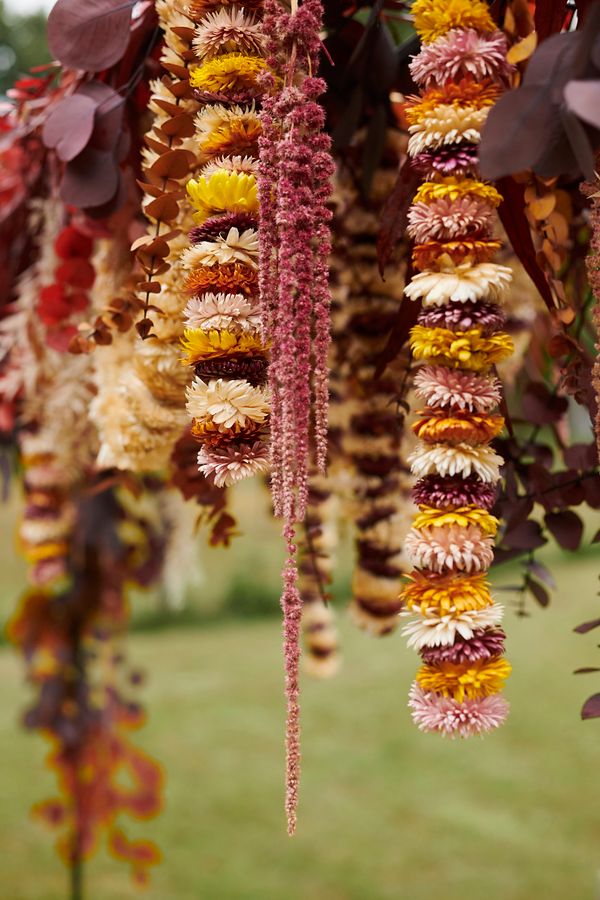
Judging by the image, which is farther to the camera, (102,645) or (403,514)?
(102,645)

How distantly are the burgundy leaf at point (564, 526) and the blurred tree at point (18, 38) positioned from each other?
222 cm

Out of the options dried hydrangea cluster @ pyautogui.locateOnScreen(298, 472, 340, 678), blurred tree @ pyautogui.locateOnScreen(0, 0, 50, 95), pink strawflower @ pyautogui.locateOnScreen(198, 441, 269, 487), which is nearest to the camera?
pink strawflower @ pyautogui.locateOnScreen(198, 441, 269, 487)

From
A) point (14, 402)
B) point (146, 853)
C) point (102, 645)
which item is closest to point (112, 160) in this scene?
point (14, 402)

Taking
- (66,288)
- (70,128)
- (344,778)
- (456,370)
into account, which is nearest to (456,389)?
(456,370)

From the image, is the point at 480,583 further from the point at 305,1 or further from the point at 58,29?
the point at 58,29

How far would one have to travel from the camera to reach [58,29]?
569 mm

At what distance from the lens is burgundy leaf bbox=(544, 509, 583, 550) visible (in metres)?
0.69

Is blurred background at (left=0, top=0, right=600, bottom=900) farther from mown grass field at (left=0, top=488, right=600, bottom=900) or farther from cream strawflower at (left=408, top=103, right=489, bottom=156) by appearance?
cream strawflower at (left=408, top=103, right=489, bottom=156)

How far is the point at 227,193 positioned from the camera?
→ 47 centimetres

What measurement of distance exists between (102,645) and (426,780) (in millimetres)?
1404

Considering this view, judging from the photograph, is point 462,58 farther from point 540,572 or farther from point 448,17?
point 540,572

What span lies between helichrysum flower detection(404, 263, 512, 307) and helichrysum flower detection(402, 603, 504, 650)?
0.14 meters

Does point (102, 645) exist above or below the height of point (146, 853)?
above

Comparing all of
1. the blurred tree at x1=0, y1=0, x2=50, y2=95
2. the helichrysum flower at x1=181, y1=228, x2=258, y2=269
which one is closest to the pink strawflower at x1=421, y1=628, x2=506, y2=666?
the helichrysum flower at x1=181, y1=228, x2=258, y2=269
